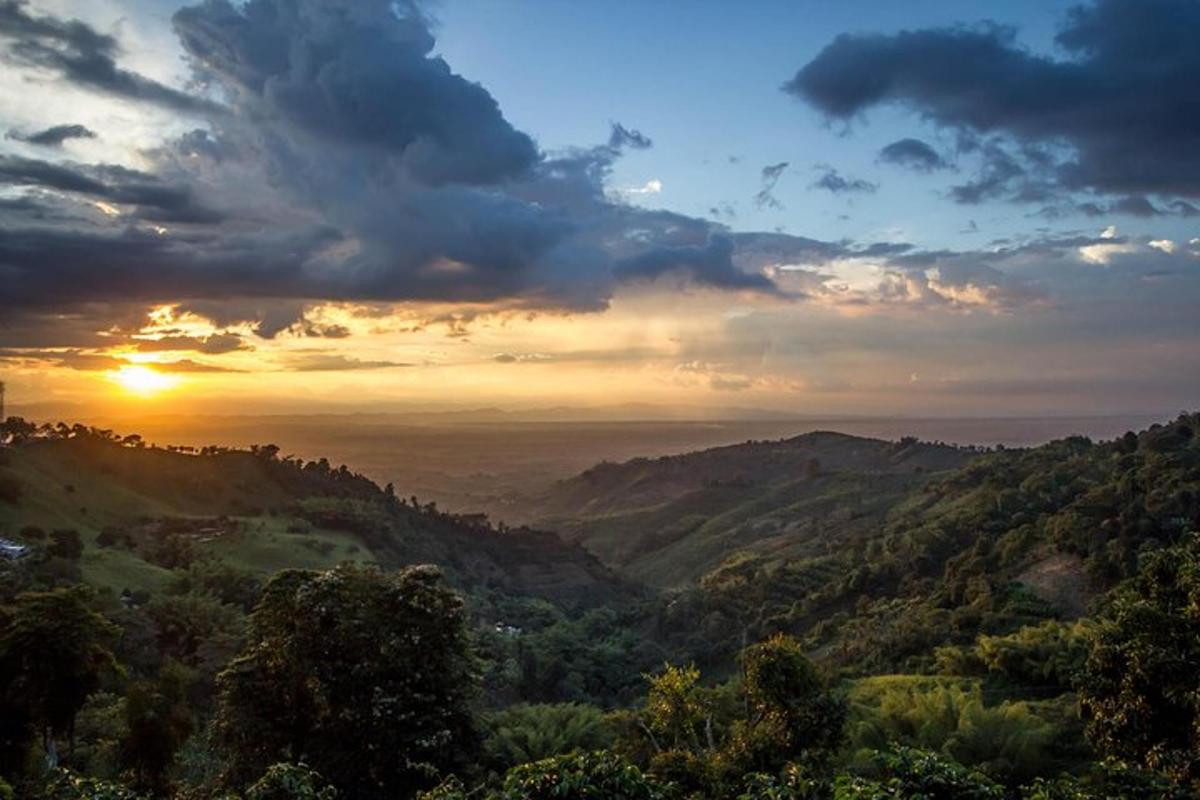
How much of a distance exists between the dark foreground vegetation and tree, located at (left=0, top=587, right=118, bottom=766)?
0.14 ft

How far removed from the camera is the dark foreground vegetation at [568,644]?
1220cm

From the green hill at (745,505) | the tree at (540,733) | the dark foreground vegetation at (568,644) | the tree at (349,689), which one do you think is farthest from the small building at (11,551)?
the green hill at (745,505)

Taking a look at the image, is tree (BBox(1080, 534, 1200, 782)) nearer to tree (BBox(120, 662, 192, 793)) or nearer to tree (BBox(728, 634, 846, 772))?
tree (BBox(728, 634, 846, 772))

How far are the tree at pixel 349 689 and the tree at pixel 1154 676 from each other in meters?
11.0

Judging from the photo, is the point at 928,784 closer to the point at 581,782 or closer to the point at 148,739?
the point at 581,782

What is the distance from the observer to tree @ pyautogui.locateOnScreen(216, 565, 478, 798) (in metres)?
14.0

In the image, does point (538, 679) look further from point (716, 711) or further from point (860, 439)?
point (860, 439)

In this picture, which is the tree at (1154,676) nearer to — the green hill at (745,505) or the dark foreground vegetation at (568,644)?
the dark foreground vegetation at (568,644)

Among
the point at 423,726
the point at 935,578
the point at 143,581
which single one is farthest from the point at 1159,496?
the point at 143,581

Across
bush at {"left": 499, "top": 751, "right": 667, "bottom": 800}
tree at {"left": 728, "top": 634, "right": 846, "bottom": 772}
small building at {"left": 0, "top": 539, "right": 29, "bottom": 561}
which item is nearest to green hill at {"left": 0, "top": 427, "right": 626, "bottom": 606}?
small building at {"left": 0, "top": 539, "right": 29, "bottom": 561}

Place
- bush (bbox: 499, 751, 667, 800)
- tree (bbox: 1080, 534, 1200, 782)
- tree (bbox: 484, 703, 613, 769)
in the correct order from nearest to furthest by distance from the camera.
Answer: bush (bbox: 499, 751, 667, 800), tree (bbox: 1080, 534, 1200, 782), tree (bbox: 484, 703, 613, 769)

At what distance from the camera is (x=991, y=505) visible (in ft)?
187

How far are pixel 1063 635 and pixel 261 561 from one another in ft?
166

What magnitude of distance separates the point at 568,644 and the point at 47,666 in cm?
3340
